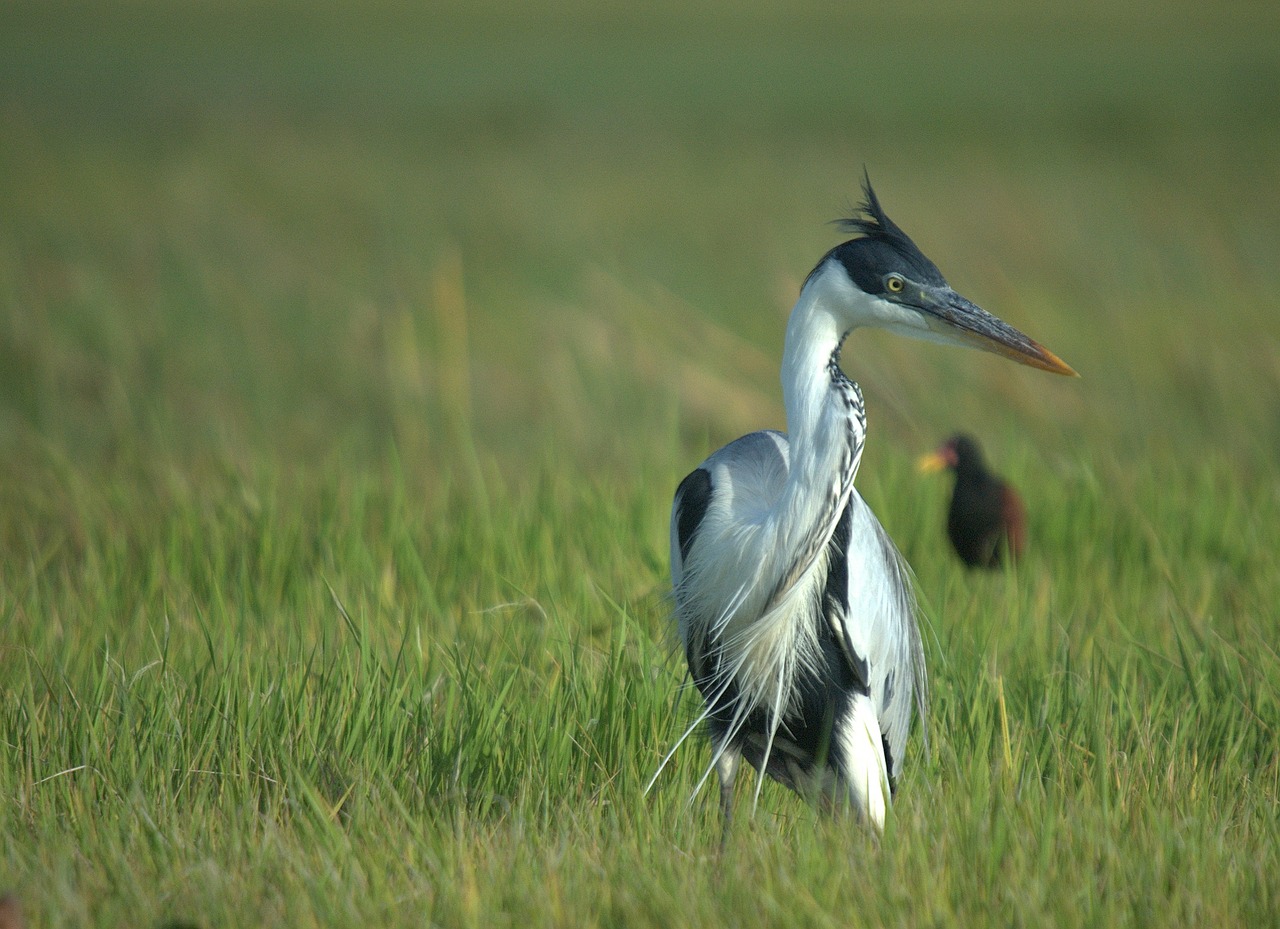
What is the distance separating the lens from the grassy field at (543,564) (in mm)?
2438

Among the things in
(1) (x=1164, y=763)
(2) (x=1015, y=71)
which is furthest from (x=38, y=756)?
(2) (x=1015, y=71)

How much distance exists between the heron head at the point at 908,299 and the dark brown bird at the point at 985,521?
140 centimetres

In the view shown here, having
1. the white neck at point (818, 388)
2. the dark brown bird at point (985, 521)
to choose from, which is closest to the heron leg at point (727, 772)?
the white neck at point (818, 388)

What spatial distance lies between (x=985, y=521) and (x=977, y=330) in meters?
1.53

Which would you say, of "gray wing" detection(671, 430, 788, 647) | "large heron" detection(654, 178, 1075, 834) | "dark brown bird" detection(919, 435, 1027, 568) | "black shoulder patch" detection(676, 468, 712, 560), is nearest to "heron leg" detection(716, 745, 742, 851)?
"large heron" detection(654, 178, 1075, 834)

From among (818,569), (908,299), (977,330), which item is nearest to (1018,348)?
(977,330)

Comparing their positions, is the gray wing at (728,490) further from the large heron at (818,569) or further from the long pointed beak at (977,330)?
the long pointed beak at (977,330)

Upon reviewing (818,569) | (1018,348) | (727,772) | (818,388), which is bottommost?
(727,772)

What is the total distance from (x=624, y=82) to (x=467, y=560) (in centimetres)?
2498

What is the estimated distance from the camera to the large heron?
108 inches

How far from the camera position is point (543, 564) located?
13.7 feet

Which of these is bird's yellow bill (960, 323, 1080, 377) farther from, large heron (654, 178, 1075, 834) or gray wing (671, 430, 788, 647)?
gray wing (671, 430, 788, 647)

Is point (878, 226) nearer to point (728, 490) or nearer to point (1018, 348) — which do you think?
point (1018, 348)

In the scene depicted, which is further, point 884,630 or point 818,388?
point 884,630
